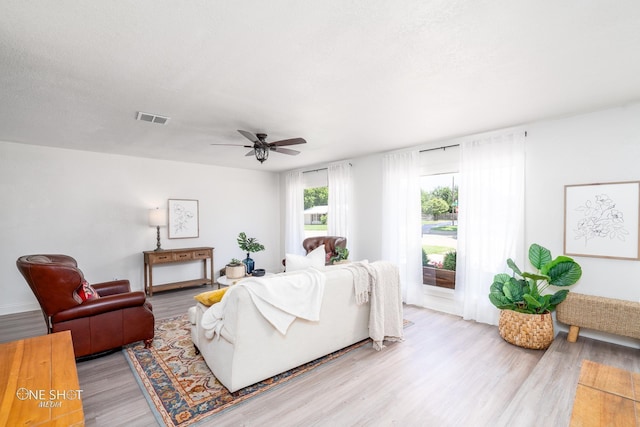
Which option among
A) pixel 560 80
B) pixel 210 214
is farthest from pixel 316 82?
pixel 210 214

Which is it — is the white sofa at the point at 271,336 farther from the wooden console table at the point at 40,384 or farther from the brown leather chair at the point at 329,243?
the brown leather chair at the point at 329,243

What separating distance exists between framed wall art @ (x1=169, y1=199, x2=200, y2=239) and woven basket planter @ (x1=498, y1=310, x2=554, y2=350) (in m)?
5.66

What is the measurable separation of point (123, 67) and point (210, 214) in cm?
434

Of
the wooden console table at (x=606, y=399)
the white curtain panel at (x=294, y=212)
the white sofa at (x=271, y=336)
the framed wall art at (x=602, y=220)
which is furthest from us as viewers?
the white curtain panel at (x=294, y=212)

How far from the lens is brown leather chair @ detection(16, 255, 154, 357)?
2.48 metres

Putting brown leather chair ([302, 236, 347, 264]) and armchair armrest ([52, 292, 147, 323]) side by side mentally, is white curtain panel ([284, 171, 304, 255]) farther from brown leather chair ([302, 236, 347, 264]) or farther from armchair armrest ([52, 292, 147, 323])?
armchair armrest ([52, 292, 147, 323])

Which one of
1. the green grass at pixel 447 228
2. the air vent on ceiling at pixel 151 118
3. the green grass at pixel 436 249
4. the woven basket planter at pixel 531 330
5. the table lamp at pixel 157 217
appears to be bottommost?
the woven basket planter at pixel 531 330

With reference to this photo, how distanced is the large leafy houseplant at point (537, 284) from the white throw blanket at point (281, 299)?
2.22 meters

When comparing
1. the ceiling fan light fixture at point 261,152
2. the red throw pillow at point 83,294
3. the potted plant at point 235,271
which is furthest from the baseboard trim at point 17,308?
the ceiling fan light fixture at point 261,152

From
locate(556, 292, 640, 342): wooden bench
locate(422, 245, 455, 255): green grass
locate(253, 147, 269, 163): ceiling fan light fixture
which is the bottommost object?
locate(556, 292, 640, 342): wooden bench

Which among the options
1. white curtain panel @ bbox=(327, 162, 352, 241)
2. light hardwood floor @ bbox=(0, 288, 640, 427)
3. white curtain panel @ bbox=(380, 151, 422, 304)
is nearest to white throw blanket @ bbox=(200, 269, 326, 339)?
light hardwood floor @ bbox=(0, 288, 640, 427)

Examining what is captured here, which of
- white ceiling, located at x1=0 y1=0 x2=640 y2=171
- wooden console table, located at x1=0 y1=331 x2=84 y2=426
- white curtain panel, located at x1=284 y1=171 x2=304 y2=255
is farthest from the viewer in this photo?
white curtain panel, located at x1=284 y1=171 x2=304 y2=255

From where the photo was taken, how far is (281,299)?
2.33 m

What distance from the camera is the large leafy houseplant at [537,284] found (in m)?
2.96
